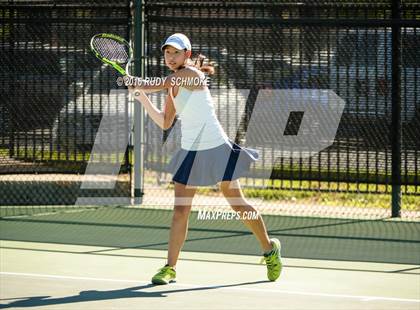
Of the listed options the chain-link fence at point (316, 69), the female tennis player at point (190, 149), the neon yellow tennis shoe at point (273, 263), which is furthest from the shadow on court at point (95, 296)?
the chain-link fence at point (316, 69)

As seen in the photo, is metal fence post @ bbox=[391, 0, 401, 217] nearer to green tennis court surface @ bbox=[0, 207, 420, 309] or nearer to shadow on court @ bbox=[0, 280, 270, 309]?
green tennis court surface @ bbox=[0, 207, 420, 309]

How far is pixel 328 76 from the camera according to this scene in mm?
11352

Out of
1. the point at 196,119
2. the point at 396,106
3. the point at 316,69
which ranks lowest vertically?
the point at 396,106

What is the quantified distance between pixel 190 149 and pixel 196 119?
0.77 ft

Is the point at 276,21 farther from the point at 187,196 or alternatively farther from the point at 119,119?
the point at 187,196

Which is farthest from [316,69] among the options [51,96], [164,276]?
[164,276]

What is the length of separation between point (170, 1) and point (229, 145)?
4365 millimetres

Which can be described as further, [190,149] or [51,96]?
[51,96]

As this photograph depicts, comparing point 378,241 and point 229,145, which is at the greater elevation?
point 229,145

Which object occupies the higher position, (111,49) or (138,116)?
(111,49)

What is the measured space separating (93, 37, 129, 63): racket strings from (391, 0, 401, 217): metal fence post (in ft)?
11.6

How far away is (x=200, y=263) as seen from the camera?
878cm

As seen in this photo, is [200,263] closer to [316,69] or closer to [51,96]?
[316,69]

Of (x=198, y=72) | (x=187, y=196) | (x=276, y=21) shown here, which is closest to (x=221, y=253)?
(x=187, y=196)
